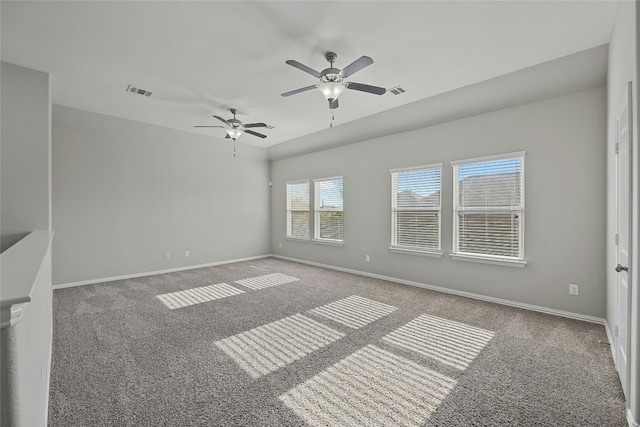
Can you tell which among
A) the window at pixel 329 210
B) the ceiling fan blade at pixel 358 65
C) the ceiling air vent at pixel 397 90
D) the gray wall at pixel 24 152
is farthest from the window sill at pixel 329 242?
the gray wall at pixel 24 152

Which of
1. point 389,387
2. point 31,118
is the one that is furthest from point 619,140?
point 31,118

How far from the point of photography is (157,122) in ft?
17.8

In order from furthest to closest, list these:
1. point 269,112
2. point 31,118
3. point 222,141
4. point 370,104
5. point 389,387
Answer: point 222,141 → point 269,112 → point 370,104 → point 31,118 → point 389,387

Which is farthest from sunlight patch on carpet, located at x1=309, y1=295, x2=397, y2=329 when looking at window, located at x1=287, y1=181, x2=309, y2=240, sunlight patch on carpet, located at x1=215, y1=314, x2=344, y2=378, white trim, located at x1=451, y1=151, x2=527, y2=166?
window, located at x1=287, y1=181, x2=309, y2=240

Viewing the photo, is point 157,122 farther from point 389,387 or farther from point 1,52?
point 389,387

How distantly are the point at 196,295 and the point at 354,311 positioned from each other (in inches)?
99.1

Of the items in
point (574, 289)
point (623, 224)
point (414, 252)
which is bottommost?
point (574, 289)

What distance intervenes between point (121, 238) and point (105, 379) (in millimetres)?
4001

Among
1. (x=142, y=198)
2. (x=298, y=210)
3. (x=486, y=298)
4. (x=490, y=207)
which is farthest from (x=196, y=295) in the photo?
(x=490, y=207)

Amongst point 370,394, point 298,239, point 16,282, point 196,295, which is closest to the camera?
point 16,282

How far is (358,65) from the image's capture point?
2.70m

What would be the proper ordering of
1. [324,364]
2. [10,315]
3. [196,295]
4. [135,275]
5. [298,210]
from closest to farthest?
[10,315], [324,364], [196,295], [135,275], [298,210]

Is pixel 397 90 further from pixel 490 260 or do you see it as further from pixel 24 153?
pixel 24 153

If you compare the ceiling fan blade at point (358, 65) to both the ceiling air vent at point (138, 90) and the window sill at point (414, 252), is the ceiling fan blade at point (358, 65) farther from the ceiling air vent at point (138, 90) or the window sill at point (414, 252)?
the window sill at point (414, 252)
